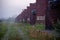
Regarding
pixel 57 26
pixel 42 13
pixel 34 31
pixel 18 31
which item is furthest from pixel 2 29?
pixel 57 26

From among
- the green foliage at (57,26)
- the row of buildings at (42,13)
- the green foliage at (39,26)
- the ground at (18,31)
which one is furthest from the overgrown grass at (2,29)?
the green foliage at (57,26)

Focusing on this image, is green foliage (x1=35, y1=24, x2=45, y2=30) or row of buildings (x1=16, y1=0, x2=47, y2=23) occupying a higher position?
row of buildings (x1=16, y1=0, x2=47, y2=23)

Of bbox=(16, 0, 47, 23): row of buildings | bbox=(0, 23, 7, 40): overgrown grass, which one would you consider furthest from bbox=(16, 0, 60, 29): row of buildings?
bbox=(0, 23, 7, 40): overgrown grass

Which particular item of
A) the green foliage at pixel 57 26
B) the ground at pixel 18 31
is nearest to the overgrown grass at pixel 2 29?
the ground at pixel 18 31

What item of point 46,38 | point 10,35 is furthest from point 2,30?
point 46,38

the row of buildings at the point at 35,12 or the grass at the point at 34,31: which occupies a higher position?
the row of buildings at the point at 35,12

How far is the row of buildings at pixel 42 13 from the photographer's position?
3.62 metres

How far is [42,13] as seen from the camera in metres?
3.70

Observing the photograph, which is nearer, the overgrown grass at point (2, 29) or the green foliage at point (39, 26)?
the overgrown grass at point (2, 29)

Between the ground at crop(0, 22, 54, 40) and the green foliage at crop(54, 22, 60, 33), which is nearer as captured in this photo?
the ground at crop(0, 22, 54, 40)

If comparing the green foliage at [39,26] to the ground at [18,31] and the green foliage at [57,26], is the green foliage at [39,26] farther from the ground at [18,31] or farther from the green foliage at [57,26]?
the green foliage at [57,26]

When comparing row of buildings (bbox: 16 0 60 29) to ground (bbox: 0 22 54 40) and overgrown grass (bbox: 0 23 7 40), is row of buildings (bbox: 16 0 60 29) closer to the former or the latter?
ground (bbox: 0 22 54 40)

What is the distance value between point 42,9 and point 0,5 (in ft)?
1.86

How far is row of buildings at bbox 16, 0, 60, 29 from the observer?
3.62m
